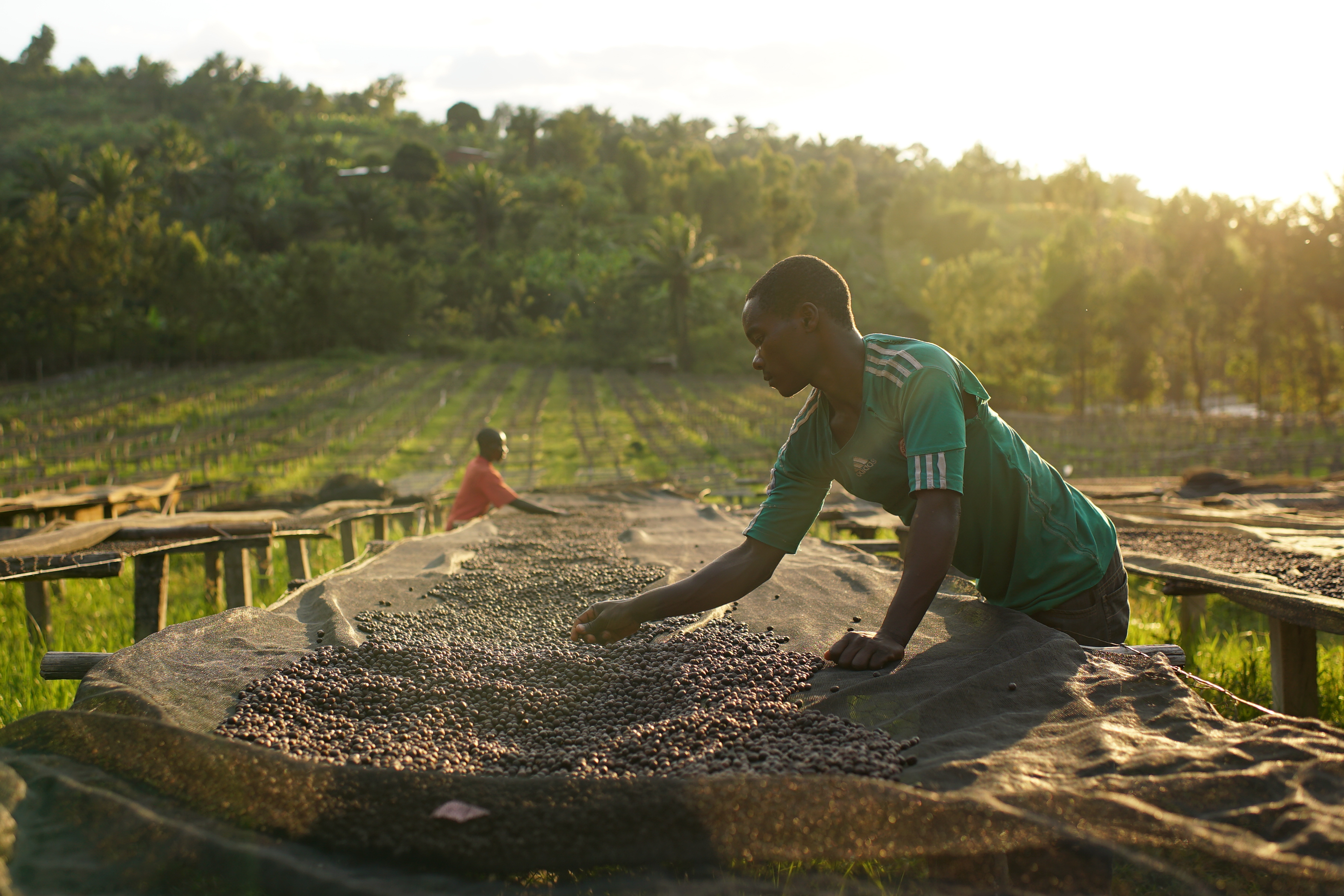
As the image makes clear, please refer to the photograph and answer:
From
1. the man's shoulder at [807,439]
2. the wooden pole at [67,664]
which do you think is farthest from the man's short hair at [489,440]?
the man's shoulder at [807,439]

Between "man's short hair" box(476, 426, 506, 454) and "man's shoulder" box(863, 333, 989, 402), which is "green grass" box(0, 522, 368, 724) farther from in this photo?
"man's shoulder" box(863, 333, 989, 402)

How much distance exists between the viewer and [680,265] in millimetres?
45469

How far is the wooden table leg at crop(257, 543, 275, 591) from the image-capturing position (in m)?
7.91

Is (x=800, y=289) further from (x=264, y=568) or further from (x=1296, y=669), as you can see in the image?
(x=264, y=568)

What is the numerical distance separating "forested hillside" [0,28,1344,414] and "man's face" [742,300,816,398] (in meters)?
28.8

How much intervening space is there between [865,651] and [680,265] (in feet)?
146

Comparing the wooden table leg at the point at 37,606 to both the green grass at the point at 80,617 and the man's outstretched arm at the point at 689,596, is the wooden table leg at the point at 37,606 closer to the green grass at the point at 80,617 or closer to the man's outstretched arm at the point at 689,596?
the green grass at the point at 80,617

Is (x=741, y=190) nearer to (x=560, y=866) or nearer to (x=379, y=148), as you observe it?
(x=379, y=148)

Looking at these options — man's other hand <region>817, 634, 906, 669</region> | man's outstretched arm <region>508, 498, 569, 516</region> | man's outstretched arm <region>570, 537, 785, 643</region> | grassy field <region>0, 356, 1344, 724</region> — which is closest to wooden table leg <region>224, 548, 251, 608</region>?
grassy field <region>0, 356, 1344, 724</region>

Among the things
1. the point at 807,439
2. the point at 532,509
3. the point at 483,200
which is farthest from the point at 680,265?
the point at 807,439

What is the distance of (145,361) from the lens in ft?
127

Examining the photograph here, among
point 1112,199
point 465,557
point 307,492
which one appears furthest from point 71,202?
point 1112,199

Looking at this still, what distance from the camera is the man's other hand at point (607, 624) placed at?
89.2 inches

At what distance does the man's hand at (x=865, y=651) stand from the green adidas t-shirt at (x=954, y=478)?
305 mm
